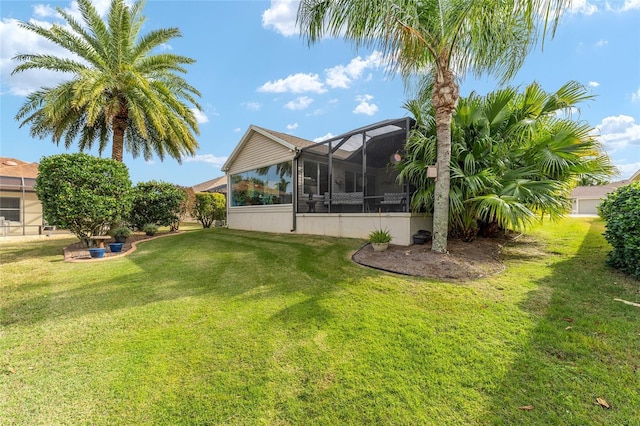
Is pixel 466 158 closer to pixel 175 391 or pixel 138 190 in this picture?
pixel 175 391

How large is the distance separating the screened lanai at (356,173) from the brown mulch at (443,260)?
167cm

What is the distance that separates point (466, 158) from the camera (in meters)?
6.34

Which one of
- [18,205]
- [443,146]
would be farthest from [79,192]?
[18,205]

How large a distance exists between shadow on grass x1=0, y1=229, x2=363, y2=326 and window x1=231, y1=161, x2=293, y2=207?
166 inches

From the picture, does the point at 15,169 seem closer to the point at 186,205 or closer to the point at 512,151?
the point at 186,205

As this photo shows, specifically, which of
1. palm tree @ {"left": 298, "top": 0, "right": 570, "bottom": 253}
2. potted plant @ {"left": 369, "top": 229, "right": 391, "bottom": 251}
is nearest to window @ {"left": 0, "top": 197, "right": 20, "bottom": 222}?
palm tree @ {"left": 298, "top": 0, "right": 570, "bottom": 253}

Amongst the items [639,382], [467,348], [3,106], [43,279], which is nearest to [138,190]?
[3,106]

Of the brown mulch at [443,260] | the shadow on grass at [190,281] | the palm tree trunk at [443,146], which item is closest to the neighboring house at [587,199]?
the brown mulch at [443,260]

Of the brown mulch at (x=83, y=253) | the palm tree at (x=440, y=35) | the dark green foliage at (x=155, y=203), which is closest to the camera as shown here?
the palm tree at (x=440, y=35)

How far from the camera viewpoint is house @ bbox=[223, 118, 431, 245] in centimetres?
805

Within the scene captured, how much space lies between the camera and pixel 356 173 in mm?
10008

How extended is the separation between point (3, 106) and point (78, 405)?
14190 millimetres

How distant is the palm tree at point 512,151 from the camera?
6.16 metres

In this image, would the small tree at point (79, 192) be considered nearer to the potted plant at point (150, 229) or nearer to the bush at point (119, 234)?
the bush at point (119, 234)
